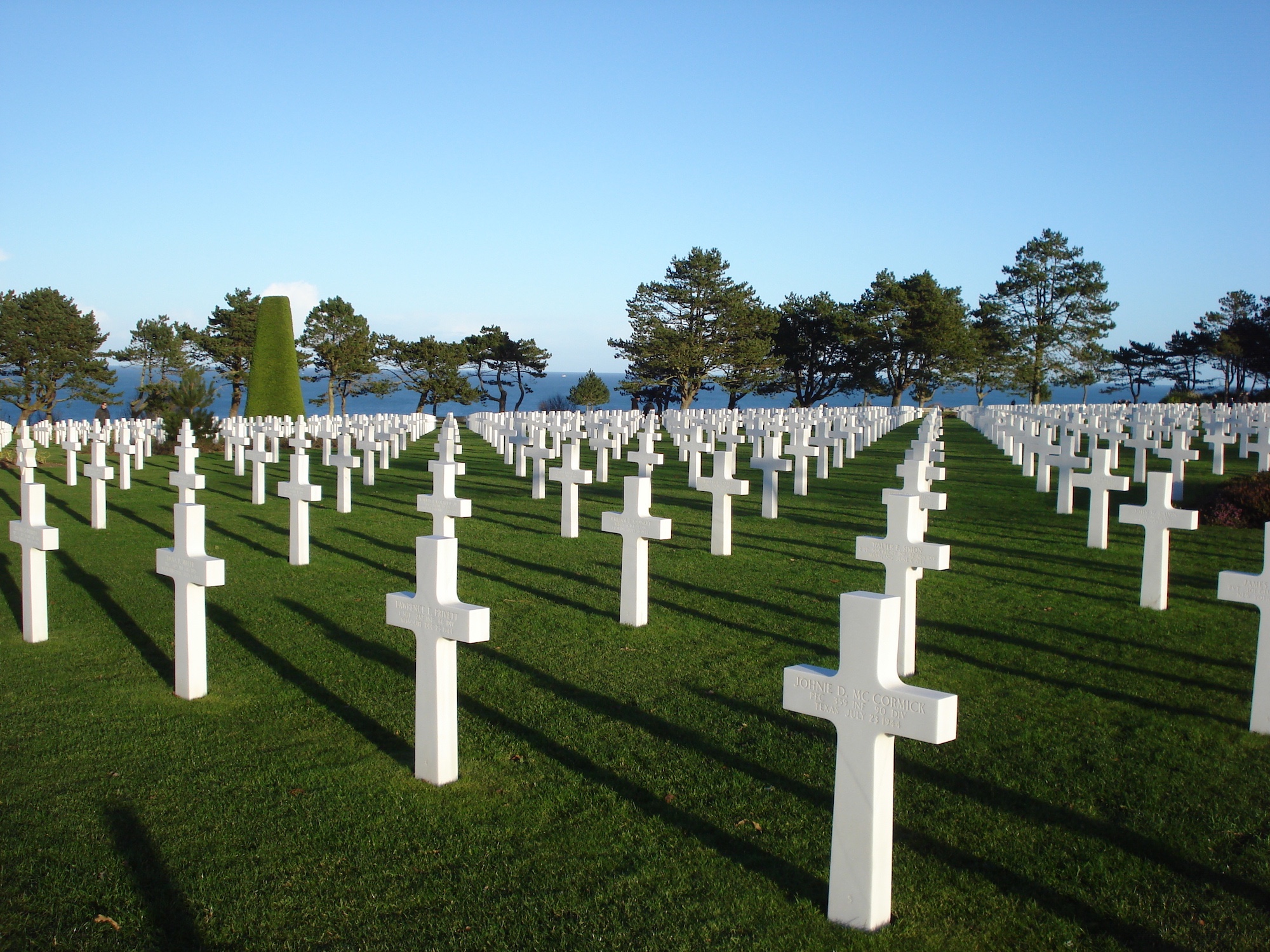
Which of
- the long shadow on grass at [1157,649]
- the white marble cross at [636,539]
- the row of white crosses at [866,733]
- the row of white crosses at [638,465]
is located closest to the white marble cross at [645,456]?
the row of white crosses at [638,465]

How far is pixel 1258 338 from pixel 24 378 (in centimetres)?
6143

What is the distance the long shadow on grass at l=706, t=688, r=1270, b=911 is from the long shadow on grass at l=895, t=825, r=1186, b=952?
0.45 m

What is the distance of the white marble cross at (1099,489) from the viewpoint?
1000 cm

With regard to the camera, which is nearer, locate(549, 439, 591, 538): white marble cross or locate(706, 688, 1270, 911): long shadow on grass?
locate(706, 688, 1270, 911): long shadow on grass

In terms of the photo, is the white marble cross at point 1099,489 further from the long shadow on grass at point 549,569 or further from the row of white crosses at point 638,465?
the long shadow on grass at point 549,569

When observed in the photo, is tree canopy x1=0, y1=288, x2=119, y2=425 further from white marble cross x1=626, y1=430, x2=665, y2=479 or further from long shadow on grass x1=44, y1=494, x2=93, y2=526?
white marble cross x1=626, y1=430, x2=665, y2=479

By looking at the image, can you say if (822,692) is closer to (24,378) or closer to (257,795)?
(257,795)

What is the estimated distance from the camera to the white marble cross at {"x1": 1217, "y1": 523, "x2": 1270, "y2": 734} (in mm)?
4836

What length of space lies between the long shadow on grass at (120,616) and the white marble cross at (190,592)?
32cm

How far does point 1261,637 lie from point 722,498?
5.23 m

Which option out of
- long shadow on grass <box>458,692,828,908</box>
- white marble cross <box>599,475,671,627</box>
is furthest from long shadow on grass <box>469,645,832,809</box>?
white marble cross <box>599,475,671,627</box>

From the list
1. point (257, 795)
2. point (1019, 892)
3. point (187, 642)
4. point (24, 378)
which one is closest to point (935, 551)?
point (1019, 892)

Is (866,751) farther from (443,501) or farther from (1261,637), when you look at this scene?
(443,501)

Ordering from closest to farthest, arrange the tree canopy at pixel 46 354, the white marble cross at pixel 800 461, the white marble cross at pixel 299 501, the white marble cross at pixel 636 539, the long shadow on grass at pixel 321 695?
1. the long shadow on grass at pixel 321 695
2. the white marble cross at pixel 636 539
3. the white marble cross at pixel 299 501
4. the white marble cross at pixel 800 461
5. the tree canopy at pixel 46 354
